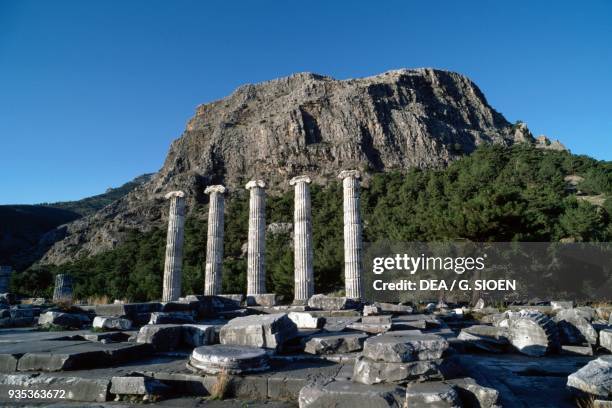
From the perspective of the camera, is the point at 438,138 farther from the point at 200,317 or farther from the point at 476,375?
the point at 476,375

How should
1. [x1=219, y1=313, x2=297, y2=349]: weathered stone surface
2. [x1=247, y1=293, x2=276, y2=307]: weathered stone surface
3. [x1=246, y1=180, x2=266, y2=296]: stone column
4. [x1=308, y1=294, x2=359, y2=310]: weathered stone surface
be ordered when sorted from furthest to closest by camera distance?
[x1=246, y1=180, x2=266, y2=296]: stone column < [x1=247, y1=293, x2=276, y2=307]: weathered stone surface < [x1=308, y1=294, x2=359, y2=310]: weathered stone surface < [x1=219, y1=313, x2=297, y2=349]: weathered stone surface

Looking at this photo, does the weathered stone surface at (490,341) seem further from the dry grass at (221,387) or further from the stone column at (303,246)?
the stone column at (303,246)

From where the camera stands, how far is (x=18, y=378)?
15.5 ft

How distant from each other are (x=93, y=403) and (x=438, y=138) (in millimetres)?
85131

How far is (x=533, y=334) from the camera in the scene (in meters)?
6.45

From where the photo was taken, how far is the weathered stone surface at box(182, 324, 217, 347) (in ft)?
20.5

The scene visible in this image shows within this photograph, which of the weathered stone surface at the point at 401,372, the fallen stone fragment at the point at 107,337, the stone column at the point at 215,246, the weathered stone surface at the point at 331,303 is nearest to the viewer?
the weathered stone surface at the point at 401,372

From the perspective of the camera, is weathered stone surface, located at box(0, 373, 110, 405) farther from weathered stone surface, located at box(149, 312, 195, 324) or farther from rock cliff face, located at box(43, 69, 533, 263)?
rock cliff face, located at box(43, 69, 533, 263)

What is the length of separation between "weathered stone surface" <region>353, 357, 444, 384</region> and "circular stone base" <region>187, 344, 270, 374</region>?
1252mm

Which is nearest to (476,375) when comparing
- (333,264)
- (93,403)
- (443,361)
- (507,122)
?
(443,361)

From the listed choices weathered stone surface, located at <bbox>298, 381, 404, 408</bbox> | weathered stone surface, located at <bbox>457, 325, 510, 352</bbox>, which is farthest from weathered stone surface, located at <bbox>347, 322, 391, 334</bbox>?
weathered stone surface, located at <bbox>298, 381, 404, 408</bbox>

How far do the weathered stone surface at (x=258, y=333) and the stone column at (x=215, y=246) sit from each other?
15.5m

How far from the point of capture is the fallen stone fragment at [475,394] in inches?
137

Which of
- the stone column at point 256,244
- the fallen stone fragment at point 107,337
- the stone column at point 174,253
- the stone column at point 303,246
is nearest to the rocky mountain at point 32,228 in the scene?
the stone column at point 174,253
